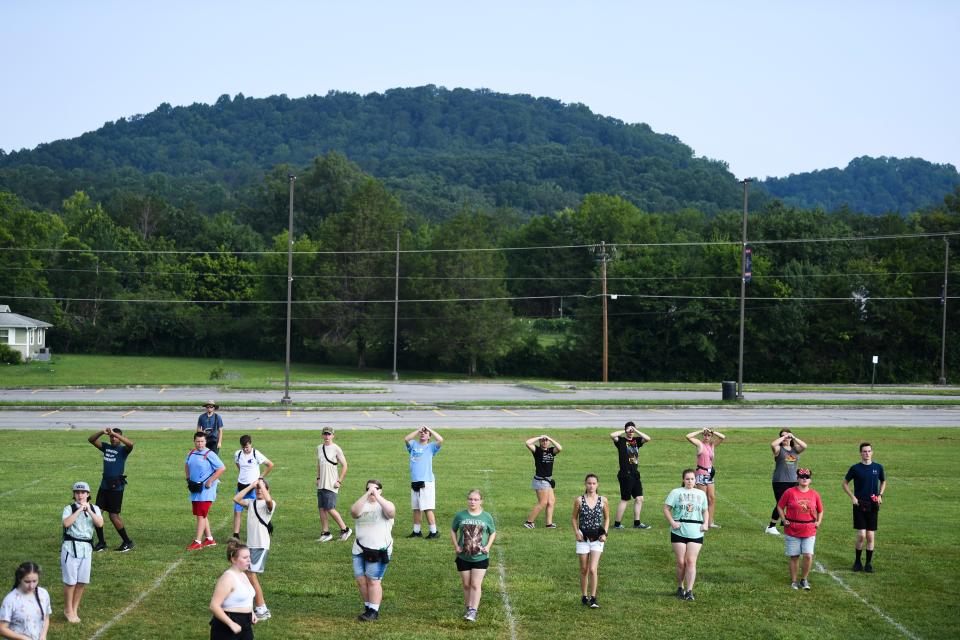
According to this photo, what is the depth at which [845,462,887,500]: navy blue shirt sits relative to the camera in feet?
55.0

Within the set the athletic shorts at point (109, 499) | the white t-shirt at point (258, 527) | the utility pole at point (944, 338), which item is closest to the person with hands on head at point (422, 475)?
the white t-shirt at point (258, 527)

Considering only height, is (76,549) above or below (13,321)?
below

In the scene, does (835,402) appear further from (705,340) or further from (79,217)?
(79,217)

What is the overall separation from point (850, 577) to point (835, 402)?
35.4 metres

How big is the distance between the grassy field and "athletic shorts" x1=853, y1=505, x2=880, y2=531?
787mm

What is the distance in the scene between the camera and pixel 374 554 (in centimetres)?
1348

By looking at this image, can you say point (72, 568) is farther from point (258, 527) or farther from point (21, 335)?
point (21, 335)

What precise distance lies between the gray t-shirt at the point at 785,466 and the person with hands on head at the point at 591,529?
5856 millimetres

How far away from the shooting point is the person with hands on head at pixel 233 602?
10.5 metres

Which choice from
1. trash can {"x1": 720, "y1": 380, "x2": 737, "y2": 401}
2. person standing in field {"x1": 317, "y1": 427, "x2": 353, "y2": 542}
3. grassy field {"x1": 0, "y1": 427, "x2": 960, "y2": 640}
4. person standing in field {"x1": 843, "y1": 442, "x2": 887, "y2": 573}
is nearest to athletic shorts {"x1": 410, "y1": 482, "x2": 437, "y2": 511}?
grassy field {"x1": 0, "y1": 427, "x2": 960, "y2": 640}

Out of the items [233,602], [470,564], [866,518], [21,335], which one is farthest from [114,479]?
[21,335]

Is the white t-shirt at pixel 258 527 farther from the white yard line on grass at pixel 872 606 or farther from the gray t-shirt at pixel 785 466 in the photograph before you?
the gray t-shirt at pixel 785 466

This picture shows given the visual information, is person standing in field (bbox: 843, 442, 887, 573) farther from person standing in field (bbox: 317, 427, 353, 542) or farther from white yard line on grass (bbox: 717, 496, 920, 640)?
person standing in field (bbox: 317, 427, 353, 542)

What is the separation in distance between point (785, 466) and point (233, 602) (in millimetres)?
11854
